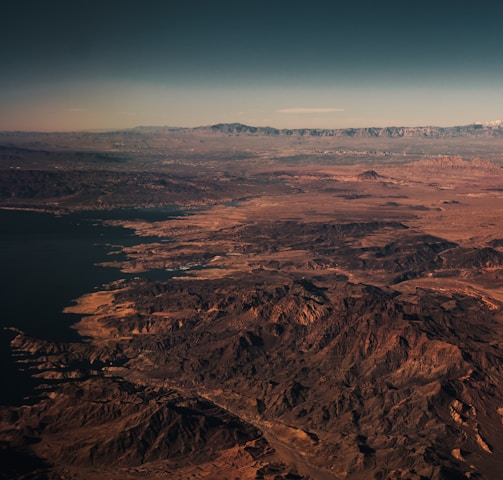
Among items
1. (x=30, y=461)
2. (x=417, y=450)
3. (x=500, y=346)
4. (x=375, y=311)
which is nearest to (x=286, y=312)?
(x=375, y=311)

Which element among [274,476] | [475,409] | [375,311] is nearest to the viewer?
[274,476]

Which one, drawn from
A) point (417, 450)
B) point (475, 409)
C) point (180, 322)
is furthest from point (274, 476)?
point (180, 322)

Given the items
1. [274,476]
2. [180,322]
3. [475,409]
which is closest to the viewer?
[274,476]

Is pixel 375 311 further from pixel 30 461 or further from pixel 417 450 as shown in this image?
pixel 30 461

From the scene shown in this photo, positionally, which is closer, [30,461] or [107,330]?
[30,461]

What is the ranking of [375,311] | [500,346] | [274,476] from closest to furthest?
[274,476] < [500,346] < [375,311]

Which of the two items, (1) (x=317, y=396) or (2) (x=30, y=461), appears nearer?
(2) (x=30, y=461)

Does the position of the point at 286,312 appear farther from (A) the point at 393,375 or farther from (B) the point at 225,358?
(A) the point at 393,375

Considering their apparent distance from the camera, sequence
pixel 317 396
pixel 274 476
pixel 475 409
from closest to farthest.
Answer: pixel 274 476, pixel 475 409, pixel 317 396
